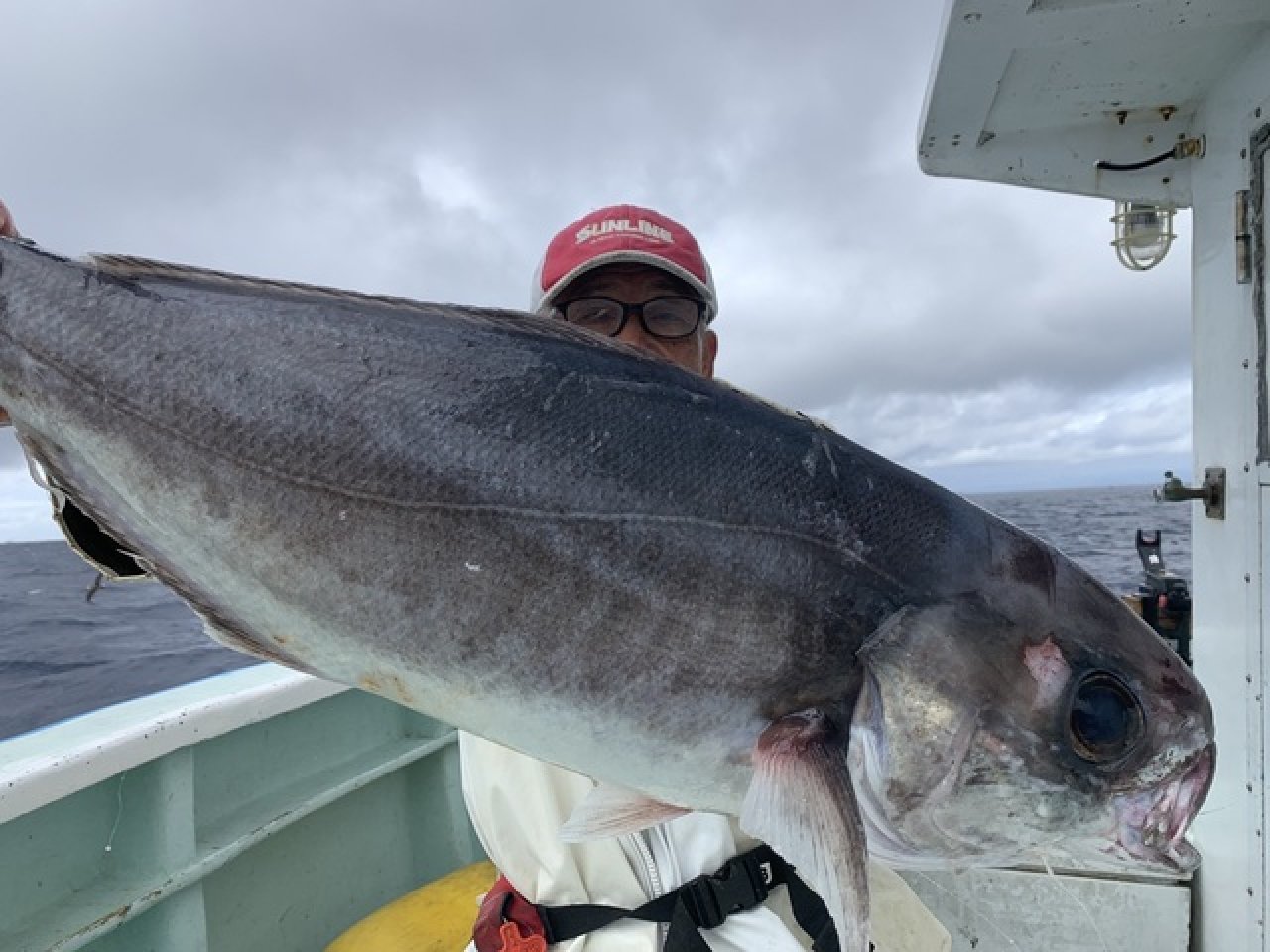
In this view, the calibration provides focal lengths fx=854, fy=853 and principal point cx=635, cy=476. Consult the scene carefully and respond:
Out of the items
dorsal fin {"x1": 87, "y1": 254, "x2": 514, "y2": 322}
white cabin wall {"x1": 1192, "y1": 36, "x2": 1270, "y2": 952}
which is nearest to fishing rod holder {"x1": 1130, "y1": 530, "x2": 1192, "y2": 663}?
white cabin wall {"x1": 1192, "y1": 36, "x2": 1270, "y2": 952}

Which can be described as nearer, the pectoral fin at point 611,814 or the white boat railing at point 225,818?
the pectoral fin at point 611,814

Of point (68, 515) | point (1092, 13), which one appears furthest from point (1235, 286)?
point (68, 515)

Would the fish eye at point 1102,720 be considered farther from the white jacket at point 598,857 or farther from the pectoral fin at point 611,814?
the white jacket at point 598,857

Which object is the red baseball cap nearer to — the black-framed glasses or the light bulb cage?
the black-framed glasses

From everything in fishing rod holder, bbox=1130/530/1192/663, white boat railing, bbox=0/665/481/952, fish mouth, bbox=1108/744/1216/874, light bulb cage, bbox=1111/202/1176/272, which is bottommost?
white boat railing, bbox=0/665/481/952

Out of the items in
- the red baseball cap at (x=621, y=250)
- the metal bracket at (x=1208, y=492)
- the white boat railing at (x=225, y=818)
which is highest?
the red baseball cap at (x=621, y=250)

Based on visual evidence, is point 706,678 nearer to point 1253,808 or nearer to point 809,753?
point 809,753

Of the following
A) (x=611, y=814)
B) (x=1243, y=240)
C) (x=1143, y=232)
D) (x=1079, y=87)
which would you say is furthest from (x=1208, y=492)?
(x=611, y=814)

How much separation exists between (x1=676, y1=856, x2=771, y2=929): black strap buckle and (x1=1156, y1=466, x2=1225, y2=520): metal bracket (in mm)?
2372

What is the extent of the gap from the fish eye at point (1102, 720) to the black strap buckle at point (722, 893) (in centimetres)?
86

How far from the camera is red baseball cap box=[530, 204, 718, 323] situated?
2641 millimetres

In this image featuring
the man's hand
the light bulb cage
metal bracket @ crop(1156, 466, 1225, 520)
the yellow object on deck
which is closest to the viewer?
the man's hand

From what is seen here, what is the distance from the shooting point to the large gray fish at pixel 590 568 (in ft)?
4.52

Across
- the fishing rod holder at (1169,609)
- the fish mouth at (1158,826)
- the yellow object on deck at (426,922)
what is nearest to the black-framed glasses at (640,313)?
the fish mouth at (1158,826)
